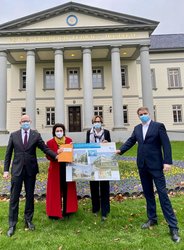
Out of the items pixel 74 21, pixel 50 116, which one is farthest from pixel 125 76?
pixel 50 116

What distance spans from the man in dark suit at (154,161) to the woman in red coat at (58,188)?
5.01 feet

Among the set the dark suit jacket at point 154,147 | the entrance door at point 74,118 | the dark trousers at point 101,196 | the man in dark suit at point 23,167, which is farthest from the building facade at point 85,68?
the dark suit jacket at point 154,147

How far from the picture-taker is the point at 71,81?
27438mm

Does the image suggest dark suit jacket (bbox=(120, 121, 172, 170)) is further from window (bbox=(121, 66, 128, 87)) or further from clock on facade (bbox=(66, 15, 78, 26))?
window (bbox=(121, 66, 128, 87))

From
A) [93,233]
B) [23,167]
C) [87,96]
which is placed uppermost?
[87,96]

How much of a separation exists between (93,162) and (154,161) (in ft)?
4.06

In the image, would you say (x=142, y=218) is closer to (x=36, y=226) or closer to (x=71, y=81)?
(x=36, y=226)

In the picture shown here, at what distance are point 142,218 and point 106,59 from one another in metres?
23.9

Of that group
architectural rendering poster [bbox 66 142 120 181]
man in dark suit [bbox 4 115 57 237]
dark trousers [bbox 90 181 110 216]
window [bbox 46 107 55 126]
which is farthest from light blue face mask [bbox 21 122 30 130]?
window [bbox 46 107 55 126]

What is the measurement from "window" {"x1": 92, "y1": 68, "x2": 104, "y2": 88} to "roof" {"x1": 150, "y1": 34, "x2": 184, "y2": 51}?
22.9 feet

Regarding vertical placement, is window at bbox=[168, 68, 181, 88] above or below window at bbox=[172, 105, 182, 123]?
above

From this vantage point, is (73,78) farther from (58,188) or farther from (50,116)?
(58,188)

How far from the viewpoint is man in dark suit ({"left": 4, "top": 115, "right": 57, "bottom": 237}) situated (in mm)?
4617

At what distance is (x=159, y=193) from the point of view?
170 inches
